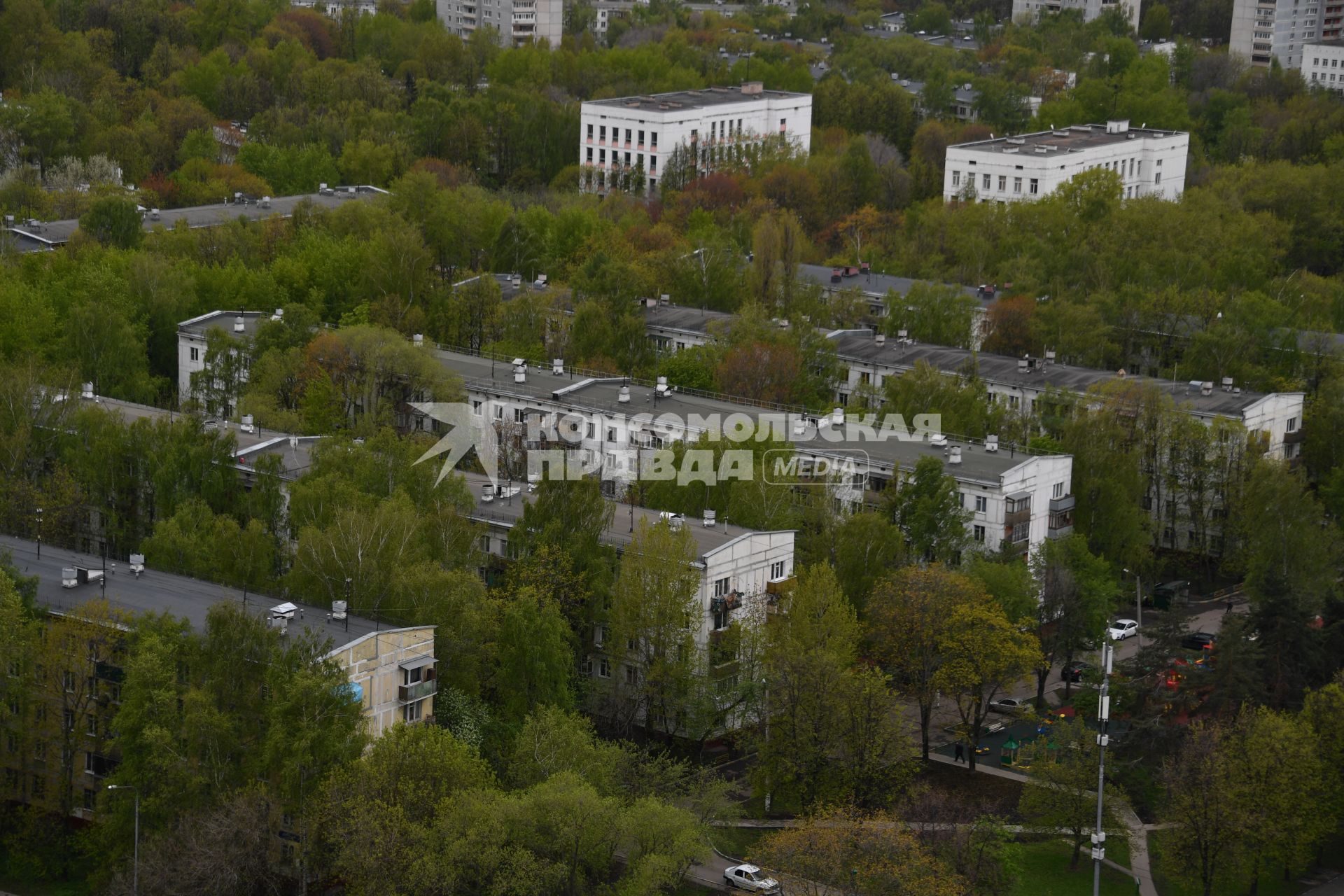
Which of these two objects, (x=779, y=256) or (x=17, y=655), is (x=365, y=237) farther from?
(x=17, y=655)

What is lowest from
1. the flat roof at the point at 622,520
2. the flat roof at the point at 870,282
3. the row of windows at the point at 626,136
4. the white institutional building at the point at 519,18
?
the flat roof at the point at 622,520

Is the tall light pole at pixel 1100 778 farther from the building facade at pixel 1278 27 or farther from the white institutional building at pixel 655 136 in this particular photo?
the building facade at pixel 1278 27

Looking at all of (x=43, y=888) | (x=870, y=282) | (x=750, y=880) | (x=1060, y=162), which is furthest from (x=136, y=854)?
(x=1060, y=162)

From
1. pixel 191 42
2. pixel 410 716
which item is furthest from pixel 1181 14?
pixel 410 716

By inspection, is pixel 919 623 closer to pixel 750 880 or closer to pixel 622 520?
pixel 622 520

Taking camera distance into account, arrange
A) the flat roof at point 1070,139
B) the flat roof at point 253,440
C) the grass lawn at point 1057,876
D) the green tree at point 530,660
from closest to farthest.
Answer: the grass lawn at point 1057,876 < the green tree at point 530,660 < the flat roof at point 253,440 < the flat roof at point 1070,139

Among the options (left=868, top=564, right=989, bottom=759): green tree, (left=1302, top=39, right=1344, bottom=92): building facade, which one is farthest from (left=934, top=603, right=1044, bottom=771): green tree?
(left=1302, top=39, right=1344, bottom=92): building facade

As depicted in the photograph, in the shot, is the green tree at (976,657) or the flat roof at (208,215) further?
the flat roof at (208,215)

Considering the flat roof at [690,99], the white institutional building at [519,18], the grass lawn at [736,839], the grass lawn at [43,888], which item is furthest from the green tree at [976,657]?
the white institutional building at [519,18]
